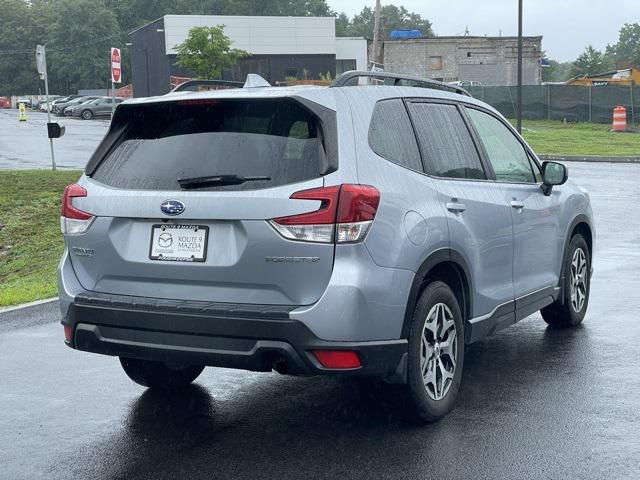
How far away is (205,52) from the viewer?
172 feet

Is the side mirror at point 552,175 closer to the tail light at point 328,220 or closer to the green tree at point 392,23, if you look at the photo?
the tail light at point 328,220

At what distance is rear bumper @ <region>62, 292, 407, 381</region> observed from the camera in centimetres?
464

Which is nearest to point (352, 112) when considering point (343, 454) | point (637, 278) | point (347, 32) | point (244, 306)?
point (244, 306)

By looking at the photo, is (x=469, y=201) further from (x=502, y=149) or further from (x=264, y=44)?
(x=264, y=44)

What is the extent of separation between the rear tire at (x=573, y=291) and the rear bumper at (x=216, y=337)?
9.81 ft

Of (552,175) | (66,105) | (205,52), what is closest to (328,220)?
(552,175)

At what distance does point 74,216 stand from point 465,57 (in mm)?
77294

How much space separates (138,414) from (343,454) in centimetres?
140

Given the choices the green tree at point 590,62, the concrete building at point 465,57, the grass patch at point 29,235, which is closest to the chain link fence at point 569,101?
the grass patch at point 29,235

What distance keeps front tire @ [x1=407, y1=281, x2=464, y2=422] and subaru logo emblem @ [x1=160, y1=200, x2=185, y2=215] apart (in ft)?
4.34

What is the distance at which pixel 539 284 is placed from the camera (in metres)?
6.86

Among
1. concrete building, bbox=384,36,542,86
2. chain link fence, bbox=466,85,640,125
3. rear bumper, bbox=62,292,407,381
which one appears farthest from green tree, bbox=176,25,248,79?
rear bumper, bbox=62,292,407,381

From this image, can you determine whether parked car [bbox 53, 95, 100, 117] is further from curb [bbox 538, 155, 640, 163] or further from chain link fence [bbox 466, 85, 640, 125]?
curb [bbox 538, 155, 640, 163]

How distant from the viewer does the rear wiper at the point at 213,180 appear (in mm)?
4777
